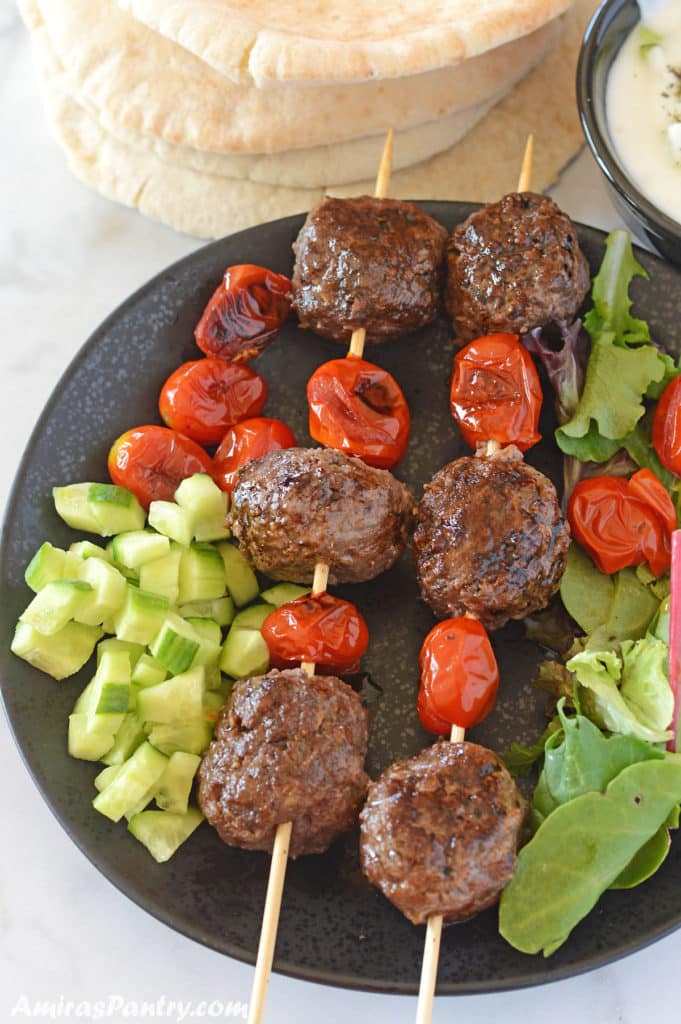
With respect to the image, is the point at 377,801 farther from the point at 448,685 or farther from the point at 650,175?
the point at 650,175

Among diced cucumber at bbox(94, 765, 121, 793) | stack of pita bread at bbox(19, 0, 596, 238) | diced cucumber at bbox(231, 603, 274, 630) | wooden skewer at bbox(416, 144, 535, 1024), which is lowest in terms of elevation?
wooden skewer at bbox(416, 144, 535, 1024)

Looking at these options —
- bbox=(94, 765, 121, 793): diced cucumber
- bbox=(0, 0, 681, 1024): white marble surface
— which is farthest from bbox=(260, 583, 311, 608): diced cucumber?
bbox=(0, 0, 681, 1024): white marble surface

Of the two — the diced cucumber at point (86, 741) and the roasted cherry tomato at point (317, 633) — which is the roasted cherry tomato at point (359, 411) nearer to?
the roasted cherry tomato at point (317, 633)

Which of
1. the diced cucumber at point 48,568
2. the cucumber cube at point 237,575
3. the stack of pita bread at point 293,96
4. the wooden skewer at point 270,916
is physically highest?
the stack of pita bread at point 293,96

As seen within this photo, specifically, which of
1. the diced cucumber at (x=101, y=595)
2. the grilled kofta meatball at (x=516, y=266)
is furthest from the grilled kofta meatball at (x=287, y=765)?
the grilled kofta meatball at (x=516, y=266)

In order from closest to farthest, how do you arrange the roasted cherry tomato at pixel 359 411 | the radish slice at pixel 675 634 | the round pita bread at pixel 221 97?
the radish slice at pixel 675 634 < the roasted cherry tomato at pixel 359 411 < the round pita bread at pixel 221 97

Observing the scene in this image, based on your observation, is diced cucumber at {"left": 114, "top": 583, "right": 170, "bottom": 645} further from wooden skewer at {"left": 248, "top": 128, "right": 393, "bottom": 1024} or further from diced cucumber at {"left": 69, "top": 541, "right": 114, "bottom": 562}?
wooden skewer at {"left": 248, "top": 128, "right": 393, "bottom": 1024}

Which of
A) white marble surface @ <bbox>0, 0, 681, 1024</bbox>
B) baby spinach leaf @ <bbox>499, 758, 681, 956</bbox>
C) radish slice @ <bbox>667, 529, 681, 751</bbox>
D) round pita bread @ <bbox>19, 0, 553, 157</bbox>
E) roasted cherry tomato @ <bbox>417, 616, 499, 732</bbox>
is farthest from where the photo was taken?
round pita bread @ <bbox>19, 0, 553, 157</bbox>
